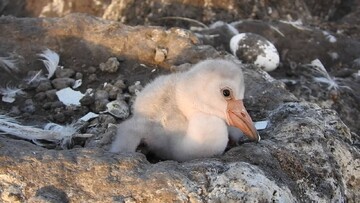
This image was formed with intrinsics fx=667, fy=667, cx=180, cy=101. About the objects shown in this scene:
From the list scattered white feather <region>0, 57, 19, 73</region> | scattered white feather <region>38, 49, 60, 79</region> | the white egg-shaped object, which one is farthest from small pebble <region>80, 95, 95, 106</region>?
the white egg-shaped object

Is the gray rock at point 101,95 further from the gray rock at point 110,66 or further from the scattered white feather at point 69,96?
the gray rock at point 110,66

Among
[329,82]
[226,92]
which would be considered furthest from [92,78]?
[329,82]

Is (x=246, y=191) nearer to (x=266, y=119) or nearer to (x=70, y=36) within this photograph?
(x=266, y=119)

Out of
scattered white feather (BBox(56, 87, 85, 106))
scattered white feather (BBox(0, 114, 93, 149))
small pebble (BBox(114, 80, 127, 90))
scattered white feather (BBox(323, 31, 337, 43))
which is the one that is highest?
scattered white feather (BBox(0, 114, 93, 149))

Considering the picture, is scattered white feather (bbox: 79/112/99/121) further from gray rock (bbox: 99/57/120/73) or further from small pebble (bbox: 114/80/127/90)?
gray rock (bbox: 99/57/120/73)

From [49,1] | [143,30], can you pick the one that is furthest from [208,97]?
[49,1]
